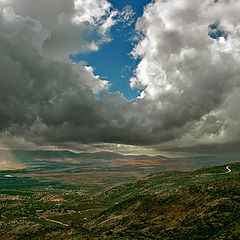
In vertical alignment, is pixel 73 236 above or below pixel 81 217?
above

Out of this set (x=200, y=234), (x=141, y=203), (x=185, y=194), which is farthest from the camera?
(x=141, y=203)

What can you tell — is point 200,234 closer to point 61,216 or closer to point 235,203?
point 235,203

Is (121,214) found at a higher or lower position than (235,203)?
lower

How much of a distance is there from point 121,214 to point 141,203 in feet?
36.5

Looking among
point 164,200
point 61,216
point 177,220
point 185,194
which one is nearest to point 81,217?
point 61,216

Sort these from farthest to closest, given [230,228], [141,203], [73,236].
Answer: [141,203] → [73,236] → [230,228]

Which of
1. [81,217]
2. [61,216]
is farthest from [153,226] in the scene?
[61,216]

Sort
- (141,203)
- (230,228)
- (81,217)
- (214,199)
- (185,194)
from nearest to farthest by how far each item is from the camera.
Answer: (230,228)
(214,199)
(185,194)
(141,203)
(81,217)

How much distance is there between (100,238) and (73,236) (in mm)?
13111

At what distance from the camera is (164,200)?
98.2 meters

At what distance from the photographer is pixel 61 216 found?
126m

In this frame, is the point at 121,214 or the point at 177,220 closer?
the point at 177,220

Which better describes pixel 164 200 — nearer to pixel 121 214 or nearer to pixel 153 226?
pixel 121 214

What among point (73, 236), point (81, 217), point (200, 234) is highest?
point (200, 234)
